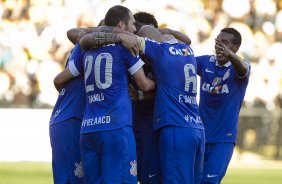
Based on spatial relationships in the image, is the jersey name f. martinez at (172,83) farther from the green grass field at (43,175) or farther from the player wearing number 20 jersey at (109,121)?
the green grass field at (43,175)

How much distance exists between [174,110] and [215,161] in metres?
1.73

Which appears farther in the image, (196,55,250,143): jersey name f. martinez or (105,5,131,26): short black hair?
(196,55,250,143): jersey name f. martinez

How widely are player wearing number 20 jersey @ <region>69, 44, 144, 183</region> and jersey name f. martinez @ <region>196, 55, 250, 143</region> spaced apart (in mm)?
2085

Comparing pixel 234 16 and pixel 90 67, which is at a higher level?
pixel 234 16

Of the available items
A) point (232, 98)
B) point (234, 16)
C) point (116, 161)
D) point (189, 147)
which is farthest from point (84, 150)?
point (234, 16)

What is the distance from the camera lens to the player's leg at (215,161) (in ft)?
34.6

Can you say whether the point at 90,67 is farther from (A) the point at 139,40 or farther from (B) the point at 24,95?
(B) the point at 24,95

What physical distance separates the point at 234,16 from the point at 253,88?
6.43 ft

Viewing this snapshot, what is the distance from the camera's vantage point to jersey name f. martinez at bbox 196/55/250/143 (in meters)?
10.6

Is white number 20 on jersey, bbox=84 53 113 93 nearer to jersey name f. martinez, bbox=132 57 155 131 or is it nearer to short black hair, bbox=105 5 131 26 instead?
short black hair, bbox=105 5 131 26

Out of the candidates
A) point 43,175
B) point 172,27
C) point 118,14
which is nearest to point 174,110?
point 118,14

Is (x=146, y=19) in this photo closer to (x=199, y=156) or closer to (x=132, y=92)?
(x=132, y=92)

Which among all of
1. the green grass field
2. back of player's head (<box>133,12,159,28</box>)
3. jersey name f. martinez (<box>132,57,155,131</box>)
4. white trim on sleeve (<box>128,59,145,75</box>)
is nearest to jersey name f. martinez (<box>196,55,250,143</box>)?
jersey name f. martinez (<box>132,57,155,131</box>)

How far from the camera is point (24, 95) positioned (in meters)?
20.5
